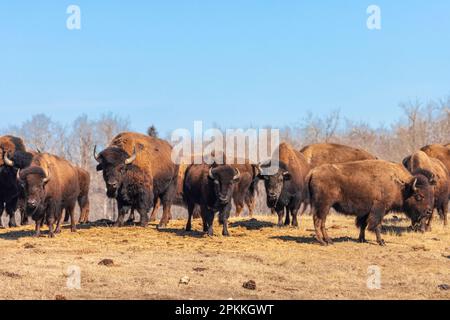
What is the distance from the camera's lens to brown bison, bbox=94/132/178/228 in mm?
16422

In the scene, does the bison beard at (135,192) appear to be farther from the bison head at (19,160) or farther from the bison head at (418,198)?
the bison head at (418,198)

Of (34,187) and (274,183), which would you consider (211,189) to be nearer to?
(274,183)

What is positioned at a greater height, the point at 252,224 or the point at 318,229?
the point at 318,229

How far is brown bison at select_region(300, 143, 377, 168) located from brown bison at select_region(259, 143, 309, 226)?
329 centimetres

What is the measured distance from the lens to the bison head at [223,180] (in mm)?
14617

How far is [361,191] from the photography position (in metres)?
14.2

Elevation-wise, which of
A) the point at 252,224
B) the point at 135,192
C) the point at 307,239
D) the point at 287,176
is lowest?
the point at 252,224

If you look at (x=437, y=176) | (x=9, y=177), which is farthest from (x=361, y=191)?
(x=9, y=177)

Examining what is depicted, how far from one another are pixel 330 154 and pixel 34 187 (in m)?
11.6

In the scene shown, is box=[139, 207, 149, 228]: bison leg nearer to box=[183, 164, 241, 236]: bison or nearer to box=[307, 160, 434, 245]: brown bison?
box=[183, 164, 241, 236]: bison

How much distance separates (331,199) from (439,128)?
54653mm

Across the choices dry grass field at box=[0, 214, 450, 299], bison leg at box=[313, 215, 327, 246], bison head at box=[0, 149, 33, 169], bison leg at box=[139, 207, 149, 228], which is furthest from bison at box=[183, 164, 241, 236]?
bison head at box=[0, 149, 33, 169]
